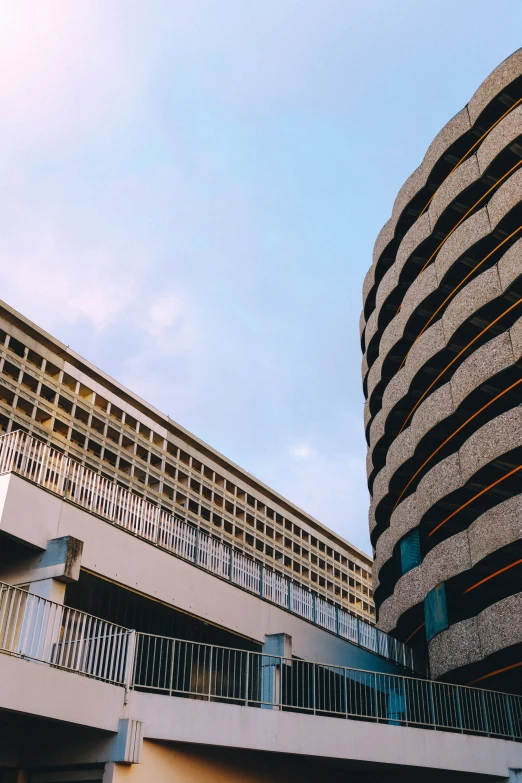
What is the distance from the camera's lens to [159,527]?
18.6 meters

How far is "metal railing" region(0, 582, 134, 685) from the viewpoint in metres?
12.1

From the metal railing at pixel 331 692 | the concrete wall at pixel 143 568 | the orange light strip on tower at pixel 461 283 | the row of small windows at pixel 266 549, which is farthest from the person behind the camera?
the row of small windows at pixel 266 549

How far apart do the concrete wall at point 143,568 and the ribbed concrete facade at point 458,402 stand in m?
5.13

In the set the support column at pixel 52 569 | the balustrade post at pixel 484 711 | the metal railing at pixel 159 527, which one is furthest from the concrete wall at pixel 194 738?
the metal railing at pixel 159 527

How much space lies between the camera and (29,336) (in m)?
46.4

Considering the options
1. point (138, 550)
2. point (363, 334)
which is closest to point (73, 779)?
point (138, 550)

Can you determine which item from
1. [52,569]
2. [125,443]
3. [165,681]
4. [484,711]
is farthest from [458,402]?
[125,443]

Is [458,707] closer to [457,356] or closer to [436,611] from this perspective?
[436,611]

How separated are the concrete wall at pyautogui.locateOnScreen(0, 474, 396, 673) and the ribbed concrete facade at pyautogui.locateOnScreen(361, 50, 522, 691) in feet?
16.8

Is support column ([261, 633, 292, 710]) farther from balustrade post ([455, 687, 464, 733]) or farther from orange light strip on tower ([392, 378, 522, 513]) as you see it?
orange light strip on tower ([392, 378, 522, 513])

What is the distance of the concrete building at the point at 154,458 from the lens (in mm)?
45156

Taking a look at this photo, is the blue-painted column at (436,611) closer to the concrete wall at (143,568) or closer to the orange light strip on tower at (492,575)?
the orange light strip on tower at (492,575)

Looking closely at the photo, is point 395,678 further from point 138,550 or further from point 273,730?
point 138,550

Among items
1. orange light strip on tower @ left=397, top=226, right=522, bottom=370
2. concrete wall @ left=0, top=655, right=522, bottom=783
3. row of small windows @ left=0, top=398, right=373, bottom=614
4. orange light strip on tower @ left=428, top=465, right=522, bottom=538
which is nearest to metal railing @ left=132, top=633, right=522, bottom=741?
concrete wall @ left=0, top=655, right=522, bottom=783
